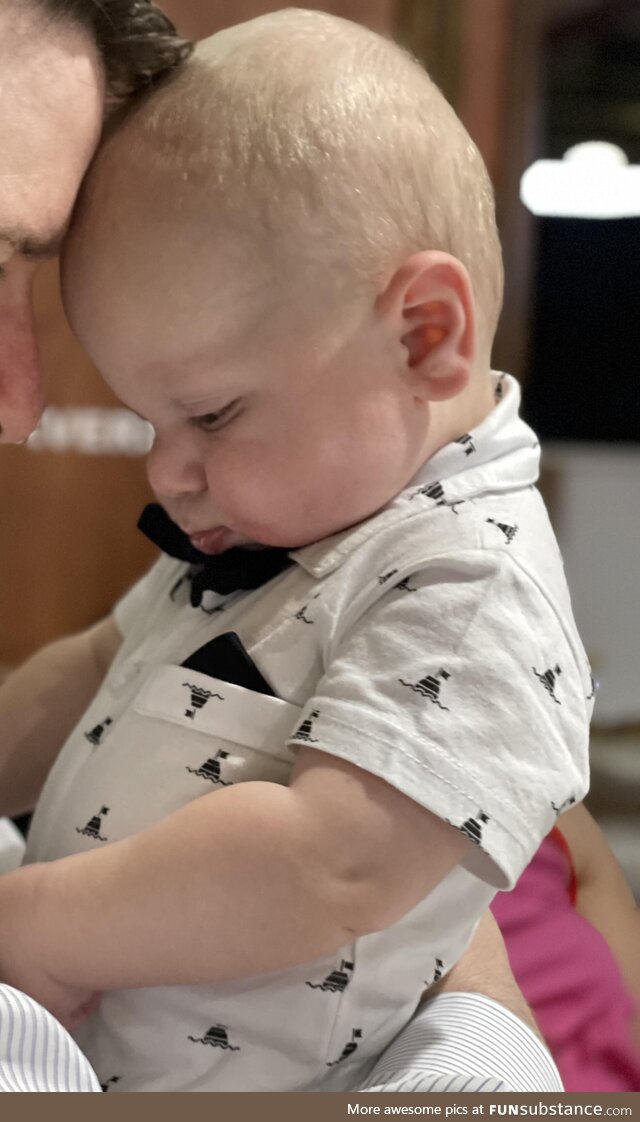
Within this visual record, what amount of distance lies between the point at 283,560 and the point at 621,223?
2.92 ft

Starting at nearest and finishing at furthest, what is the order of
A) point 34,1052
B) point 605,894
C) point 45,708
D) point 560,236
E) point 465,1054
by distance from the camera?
point 34,1052
point 465,1054
point 45,708
point 605,894
point 560,236

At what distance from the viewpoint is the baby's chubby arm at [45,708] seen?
84cm

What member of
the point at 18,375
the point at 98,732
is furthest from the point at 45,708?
the point at 18,375

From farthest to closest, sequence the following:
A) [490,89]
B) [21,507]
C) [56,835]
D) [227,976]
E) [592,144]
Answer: [21,507]
[490,89]
[592,144]
[56,835]
[227,976]

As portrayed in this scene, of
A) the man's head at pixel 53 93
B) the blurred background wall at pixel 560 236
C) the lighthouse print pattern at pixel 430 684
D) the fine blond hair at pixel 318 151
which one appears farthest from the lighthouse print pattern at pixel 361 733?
the blurred background wall at pixel 560 236

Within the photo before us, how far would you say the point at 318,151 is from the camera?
57 centimetres

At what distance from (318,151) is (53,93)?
16 cm

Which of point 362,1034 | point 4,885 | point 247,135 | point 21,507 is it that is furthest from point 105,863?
point 21,507

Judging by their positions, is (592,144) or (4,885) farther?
(592,144)

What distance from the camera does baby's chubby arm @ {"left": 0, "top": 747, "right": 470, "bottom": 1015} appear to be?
0.52m

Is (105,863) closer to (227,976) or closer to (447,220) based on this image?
(227,976)

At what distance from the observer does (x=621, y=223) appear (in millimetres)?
1321

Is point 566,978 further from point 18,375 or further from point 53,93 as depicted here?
point 53,93

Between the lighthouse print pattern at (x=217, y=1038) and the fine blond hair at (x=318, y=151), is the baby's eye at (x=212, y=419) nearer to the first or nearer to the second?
the fine blond hair at (x=318, y=151)
